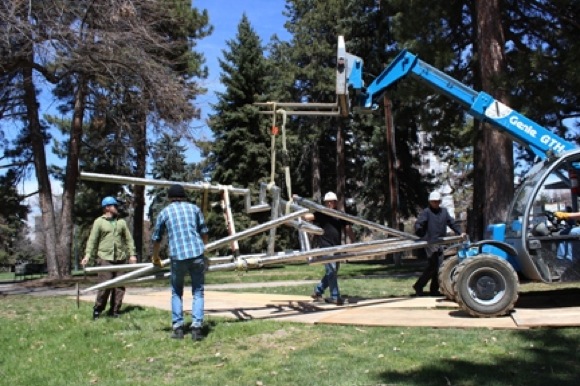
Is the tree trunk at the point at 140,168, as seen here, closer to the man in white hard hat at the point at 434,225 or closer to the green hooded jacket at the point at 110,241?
the green hooded jacket at the point at 110,241

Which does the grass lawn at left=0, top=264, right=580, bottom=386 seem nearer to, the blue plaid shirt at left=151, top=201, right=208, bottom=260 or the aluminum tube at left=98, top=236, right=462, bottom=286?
the aluminum tube at left=98, top=236, right=462, bottom=286

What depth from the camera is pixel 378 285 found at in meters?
13.6

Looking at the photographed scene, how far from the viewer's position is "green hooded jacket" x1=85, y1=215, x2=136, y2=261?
922cm

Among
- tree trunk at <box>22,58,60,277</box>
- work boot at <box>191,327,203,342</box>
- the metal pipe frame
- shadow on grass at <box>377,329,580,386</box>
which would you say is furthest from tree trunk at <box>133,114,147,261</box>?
shadow on grass at <box>377,329,580,386</box>

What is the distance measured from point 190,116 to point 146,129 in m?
1.84

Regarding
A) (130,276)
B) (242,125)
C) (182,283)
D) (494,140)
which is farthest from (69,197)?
(182,283)

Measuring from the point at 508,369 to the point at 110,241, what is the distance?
6251 mm

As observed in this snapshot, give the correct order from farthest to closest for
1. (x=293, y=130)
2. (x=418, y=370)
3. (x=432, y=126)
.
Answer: (x=293, y=130), (x=432, y=126), (x=418, y=370)

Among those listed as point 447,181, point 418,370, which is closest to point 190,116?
point 418,370

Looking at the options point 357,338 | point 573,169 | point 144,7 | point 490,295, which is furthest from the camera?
point 144,7

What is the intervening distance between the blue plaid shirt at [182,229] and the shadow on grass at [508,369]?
2.90 meters

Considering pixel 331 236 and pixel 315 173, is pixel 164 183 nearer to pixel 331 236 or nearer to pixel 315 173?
pixel 331 236

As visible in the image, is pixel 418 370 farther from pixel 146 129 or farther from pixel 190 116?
pixel 146 129

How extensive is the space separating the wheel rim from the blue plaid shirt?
3.53m
